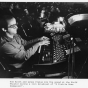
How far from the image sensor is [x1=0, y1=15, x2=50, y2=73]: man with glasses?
1523 millimetres

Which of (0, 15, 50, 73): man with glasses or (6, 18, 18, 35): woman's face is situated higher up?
(6, 18, 18, 35): woman's face

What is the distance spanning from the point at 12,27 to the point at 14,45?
0.19 meters

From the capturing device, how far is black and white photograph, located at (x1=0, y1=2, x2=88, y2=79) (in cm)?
152

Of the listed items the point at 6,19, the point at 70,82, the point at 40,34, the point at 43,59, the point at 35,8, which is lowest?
the point at 70,82

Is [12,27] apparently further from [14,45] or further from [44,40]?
[44,40]

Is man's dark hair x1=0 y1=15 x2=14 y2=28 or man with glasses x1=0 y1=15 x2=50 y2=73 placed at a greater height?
man's dark hair x1=0 y1=15 x2=14 y2=28

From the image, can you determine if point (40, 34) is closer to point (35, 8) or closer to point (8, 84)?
point (35, 8)

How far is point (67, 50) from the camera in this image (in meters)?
1.52

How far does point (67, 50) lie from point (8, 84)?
28.4 inches

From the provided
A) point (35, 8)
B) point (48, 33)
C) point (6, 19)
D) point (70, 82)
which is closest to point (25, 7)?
point (35, 8)

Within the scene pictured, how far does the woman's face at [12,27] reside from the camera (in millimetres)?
1536

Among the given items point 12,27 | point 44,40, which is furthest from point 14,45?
point 44,40

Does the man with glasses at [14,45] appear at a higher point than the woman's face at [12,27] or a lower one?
lower

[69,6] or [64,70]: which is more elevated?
[69,6]
